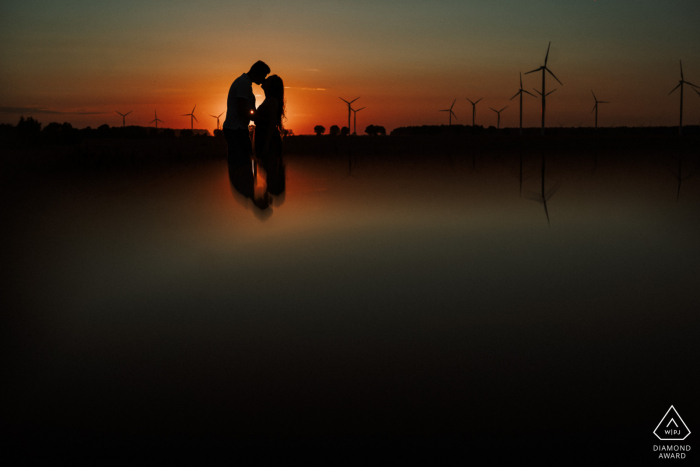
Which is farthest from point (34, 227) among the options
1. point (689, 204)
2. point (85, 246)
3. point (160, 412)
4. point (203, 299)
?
point (689, 204)

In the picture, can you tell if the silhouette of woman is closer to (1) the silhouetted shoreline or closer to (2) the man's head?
(2) the man's head

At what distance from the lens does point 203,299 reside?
3.32 m

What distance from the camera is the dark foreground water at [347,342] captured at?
73.0 inches

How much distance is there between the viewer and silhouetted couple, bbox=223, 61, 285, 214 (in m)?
12.3

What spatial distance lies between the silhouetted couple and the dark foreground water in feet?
18.8

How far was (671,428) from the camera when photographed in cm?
189

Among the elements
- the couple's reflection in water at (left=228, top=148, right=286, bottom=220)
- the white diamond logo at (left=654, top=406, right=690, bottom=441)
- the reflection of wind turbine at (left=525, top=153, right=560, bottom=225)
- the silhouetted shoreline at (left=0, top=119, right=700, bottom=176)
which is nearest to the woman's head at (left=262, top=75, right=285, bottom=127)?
the couple's reflection in water at (left=228, top=148, right=286, bottom=220)

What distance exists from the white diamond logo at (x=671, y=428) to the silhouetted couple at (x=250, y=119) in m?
8.55

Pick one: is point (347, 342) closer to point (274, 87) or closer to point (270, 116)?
point (270, 116)

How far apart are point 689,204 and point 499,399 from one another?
6.84 m

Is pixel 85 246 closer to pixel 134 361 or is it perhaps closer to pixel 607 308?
pixel 134 361

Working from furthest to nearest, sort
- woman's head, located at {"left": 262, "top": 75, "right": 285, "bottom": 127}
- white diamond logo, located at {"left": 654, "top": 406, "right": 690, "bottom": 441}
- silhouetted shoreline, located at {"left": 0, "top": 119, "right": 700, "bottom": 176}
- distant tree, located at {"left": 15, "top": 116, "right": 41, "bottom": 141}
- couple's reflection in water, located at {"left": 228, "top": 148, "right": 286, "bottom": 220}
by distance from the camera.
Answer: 1. distant tree, located at {"left": 15, "top": 116, "right": 41, "bottom": 141}
2. silhouetted shoreline, located at {"left": 0, "top": 119, "right": 700, "bottom": 176}
3. woman's head, located at {"left": 262, "top": 75, "right": 285, "bottom": 127}
4. couple's reflection in water, located at {"left": 228, "top": 148, "right": 286, "bottom": 220}
5. white diamond logo, located at {"left": 654, "top": 406, "right": 690, "bottom": 441}

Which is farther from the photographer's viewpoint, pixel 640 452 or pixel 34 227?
pixel 34 227

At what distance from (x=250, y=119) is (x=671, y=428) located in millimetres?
11891
